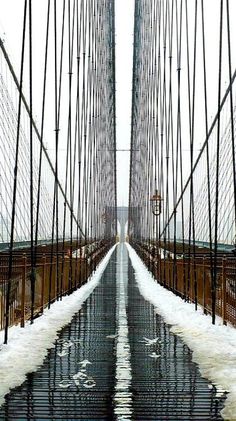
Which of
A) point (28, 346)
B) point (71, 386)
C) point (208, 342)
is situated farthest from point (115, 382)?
point (208, 342)

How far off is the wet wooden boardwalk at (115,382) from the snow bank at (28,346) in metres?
0.09

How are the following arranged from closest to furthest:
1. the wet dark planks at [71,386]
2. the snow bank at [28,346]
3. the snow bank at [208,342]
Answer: the wet dark planks at [71,386]
the snow bank at [208,342]
the snow bank at [28,346]

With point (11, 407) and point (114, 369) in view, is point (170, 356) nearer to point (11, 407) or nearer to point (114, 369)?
point (114, 369)

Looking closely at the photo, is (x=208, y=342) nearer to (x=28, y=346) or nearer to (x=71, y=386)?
(x=28, y=346)

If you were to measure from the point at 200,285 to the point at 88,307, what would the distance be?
187cm

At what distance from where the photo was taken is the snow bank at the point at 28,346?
458 cm

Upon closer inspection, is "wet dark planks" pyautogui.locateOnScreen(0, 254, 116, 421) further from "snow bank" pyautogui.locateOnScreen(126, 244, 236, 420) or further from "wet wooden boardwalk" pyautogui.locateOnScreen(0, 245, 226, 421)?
"snow bank" pyautogui.locateOnScreen(126, 244, 236, 420)

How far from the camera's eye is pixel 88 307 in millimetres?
10055

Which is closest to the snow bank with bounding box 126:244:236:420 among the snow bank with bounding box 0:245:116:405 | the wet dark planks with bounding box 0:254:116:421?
the wet dark planks with bounding box 0:254:116:421

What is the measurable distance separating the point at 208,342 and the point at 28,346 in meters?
1.76

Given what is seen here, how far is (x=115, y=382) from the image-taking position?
4551mm

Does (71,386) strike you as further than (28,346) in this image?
No

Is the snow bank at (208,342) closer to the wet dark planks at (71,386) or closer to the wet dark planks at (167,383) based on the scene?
the wet dark planks at (167,383)

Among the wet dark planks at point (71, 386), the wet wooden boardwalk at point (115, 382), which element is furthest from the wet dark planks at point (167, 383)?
the wet dark planks at point (71, 386)
